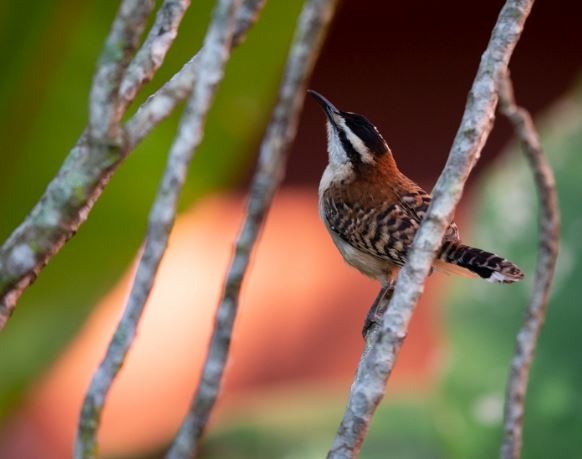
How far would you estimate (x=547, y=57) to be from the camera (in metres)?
5.39

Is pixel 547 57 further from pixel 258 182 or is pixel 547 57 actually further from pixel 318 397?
pixel 258 182

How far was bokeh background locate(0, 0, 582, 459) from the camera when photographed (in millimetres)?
3768

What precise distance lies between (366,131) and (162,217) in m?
1.66

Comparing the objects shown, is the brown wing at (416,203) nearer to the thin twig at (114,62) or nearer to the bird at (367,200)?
the bird at (367,200)

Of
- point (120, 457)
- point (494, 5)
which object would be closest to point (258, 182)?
point (494, 5)

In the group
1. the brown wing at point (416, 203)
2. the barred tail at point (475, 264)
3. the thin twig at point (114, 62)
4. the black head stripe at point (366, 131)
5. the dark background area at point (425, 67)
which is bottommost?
the thin twig at point (114, 62)

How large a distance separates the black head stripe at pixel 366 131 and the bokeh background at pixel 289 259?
523 mm

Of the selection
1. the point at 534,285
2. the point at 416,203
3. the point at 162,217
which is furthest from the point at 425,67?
the point at 162,217

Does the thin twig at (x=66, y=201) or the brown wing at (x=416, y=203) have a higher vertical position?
the brown wing at (x=416, y=203)

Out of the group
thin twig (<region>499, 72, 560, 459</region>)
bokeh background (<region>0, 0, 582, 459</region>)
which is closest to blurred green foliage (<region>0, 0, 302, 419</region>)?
bokeh background (<region>0, 0, 582, 459</region>)

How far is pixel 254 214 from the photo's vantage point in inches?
94.7

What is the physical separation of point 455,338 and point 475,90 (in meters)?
1.89

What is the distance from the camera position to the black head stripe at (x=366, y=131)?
3287mm

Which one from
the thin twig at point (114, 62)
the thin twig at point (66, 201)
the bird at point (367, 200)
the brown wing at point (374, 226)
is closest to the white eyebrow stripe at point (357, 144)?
the bird at point (367, 200)
